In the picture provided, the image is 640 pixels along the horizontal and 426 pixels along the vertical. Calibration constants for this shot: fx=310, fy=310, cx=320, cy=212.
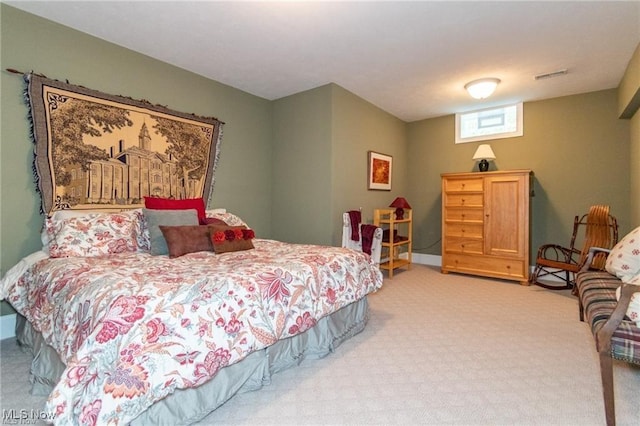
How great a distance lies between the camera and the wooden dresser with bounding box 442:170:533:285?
3.99 m

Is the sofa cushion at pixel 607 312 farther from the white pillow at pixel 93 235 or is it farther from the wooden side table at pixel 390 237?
the white pillow at pixel 93 235

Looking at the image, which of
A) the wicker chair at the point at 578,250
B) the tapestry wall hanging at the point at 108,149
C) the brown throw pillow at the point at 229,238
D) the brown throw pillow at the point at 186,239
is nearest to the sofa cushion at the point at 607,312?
the wicker chair at the point at 578,250

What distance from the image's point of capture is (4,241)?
2.36 meters

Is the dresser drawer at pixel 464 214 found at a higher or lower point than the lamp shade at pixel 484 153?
lower

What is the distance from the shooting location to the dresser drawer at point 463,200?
4332 millimetres

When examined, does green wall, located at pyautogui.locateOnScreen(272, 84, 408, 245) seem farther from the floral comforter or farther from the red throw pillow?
the floral comforter

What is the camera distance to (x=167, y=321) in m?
1.33

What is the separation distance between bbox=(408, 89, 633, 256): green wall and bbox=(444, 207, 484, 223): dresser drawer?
86 cm

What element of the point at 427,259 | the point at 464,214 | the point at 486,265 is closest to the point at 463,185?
the point at 464,214

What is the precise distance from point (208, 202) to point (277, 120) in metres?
1.57

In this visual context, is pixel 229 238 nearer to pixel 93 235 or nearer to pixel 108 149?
pixel 93 235

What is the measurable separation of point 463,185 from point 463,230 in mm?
647

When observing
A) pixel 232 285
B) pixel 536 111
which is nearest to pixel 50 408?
pixel 232 285

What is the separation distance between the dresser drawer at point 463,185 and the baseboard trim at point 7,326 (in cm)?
495
